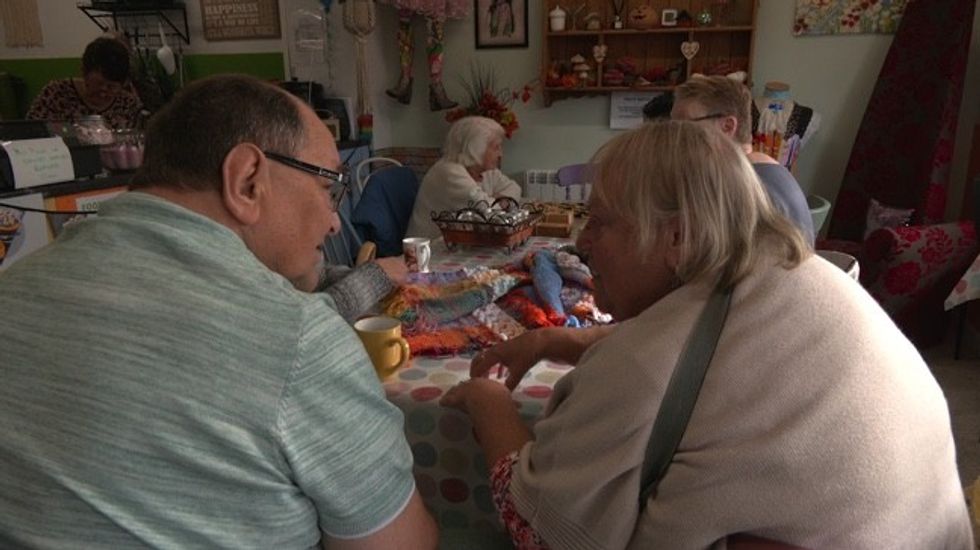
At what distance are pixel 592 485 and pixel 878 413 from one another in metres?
0.32

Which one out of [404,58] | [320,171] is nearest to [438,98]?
[404,58]

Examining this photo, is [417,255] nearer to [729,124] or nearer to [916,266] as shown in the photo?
[729,124]

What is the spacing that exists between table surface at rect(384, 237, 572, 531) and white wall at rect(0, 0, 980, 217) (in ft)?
10.6

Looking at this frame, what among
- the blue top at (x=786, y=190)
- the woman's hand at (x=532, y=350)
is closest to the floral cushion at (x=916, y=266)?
the blue top at (x=786, y=190)

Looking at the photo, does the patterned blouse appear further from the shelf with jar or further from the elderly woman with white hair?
the shelf with jar

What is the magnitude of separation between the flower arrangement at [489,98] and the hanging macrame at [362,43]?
539 millimetres

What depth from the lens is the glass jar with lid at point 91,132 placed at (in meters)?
2.48

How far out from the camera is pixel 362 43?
385 centimetres

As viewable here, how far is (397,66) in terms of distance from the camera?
14.5ft

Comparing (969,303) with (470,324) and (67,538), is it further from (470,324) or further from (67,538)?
(67,538)

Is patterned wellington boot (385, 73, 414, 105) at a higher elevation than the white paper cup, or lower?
higher

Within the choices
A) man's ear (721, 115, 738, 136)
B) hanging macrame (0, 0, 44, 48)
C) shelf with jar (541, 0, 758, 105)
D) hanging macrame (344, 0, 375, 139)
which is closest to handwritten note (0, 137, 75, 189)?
hanging macrame (344, 0, 375, 139)

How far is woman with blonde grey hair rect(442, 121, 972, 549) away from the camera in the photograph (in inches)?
27.3

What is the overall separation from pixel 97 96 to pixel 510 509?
3760mm
